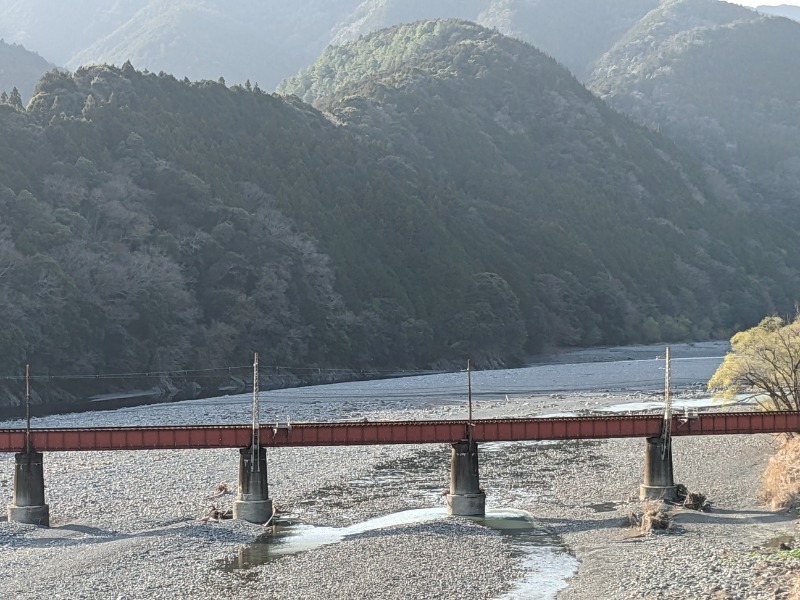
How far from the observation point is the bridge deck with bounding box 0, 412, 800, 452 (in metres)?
52.8

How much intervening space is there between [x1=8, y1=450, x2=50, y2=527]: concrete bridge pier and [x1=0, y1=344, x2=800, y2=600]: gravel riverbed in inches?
30.3

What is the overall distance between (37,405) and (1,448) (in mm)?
55198

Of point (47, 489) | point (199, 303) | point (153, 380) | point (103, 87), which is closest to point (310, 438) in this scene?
point (47, 489)

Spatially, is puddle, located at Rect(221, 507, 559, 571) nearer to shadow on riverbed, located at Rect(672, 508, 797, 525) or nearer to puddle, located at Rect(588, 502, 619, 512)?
puddle, located at Rect(588, 502, 619, 512)

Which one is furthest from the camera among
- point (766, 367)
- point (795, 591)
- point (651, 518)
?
point (766, 367)

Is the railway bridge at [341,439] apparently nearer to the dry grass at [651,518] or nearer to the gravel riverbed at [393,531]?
the gravel riverbed at [393,531]

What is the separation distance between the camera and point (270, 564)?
1715 inches

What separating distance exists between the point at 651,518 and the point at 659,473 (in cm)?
687

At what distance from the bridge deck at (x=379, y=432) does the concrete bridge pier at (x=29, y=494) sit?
1.06 m

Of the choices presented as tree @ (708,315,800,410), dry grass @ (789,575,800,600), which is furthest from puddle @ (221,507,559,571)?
tree @ (708,315,800,410)

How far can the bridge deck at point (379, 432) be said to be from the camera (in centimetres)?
5278

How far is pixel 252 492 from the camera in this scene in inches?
2028

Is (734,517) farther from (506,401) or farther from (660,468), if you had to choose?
(506,401)

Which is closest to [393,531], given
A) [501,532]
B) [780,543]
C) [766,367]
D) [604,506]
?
[501,532]
